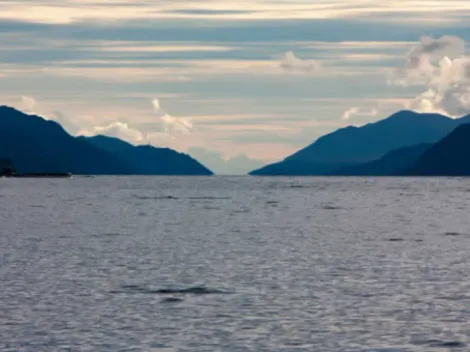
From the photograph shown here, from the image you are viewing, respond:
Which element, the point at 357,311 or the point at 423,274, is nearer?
the point at 357,311

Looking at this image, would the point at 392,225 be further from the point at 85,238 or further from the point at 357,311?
the point at 357,311

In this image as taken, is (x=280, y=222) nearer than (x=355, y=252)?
No

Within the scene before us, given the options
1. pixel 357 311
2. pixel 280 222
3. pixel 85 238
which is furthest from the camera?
pixel 280 222

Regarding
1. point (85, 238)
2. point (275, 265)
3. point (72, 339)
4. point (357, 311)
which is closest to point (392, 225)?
point (85, 238)

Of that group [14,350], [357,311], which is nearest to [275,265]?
[357,311]

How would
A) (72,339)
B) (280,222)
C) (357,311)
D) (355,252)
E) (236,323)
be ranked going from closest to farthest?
(72,339)
(236,323)
(357,311)
(355,252)
(280,222)

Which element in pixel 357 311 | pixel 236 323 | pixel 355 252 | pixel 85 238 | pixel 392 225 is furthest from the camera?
pixel 392 225

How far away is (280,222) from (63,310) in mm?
91248

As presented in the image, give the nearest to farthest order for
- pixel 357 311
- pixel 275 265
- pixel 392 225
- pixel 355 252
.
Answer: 1. pixel 357 311
2. pixel 275 265
3. pixel 355 252
4. pixel 392 225

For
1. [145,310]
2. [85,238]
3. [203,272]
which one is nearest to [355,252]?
[203,272]

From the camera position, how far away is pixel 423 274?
217 ft

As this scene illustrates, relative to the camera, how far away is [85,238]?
101312 mm

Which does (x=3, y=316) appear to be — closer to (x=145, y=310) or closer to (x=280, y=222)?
(x=145, y=310)

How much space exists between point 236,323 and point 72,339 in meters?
7.80
